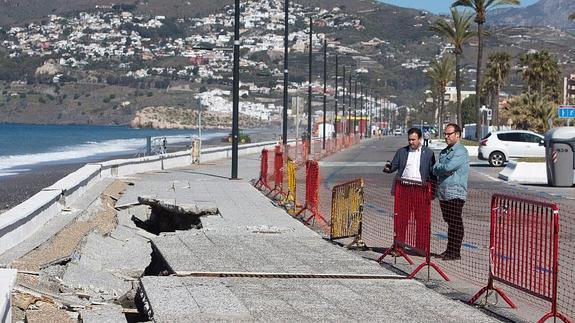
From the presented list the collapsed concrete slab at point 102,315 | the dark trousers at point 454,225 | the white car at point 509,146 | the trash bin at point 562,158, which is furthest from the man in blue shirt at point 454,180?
the white car at point 509,146

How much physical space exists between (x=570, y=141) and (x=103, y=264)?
72.1 ft

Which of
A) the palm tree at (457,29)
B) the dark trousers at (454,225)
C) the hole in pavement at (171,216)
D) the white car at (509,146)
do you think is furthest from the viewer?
the palm tree at (457,29)

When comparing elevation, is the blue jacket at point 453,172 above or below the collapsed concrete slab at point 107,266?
above

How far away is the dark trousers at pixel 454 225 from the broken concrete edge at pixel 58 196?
5.66 meters

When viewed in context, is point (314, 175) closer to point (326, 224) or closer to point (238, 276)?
point (326, 224)

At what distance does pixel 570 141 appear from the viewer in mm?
36438

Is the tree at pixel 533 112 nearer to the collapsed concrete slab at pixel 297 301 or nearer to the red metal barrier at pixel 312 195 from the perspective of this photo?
the red metal barrier at pixel 312 195

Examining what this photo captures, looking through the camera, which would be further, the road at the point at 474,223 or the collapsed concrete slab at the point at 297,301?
the road at the point at 474,223

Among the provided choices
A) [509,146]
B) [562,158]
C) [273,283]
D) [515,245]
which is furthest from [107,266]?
[509,146]

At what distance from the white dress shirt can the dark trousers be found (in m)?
0.60

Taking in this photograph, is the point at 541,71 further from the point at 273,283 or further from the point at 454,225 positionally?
the point at 273,283

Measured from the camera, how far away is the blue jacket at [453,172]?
15.4 meters

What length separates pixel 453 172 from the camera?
15570mm

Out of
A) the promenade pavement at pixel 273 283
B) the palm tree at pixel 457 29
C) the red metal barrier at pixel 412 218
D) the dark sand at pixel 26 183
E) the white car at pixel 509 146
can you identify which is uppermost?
the palm tree at pixel 457 29
